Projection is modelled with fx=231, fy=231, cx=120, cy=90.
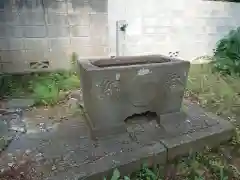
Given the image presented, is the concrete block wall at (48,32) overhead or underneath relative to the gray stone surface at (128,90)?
overhead

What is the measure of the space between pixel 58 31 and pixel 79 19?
0.53m

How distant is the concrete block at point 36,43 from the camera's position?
4.94 m

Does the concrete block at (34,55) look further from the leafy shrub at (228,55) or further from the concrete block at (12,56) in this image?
the leafy shrub at (228,55)

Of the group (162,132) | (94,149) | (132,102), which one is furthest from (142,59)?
(94,149)

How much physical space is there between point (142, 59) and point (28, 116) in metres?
2.08

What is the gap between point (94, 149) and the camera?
2826 millimetres

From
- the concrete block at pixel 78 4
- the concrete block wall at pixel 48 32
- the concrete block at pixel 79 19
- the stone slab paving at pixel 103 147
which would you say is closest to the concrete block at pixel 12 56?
the concrete block wall at pixel 48 32

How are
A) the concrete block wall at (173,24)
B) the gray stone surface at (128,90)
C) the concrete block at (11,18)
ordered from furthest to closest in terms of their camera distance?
1. the concrete block wall at (173,24)
2. the concrete block at (11,18)
3. the gray stone surface at (128,90)

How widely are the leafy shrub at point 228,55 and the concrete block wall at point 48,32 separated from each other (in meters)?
3.09

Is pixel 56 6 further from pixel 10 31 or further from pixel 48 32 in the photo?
pixel 10 31

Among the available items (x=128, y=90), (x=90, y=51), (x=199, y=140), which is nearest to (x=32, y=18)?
(x=90, y=51)

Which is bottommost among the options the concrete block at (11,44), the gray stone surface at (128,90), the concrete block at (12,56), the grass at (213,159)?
the grass at (213,159)

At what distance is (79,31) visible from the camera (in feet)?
16.9

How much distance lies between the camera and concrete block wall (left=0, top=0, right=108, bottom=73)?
188 inches
